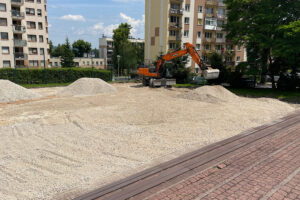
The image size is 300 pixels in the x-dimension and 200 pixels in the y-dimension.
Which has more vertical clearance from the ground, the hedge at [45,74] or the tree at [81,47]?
the tree at [81,47]

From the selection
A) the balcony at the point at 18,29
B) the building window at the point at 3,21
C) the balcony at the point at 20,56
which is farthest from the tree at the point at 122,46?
the building window at the point at 3,21

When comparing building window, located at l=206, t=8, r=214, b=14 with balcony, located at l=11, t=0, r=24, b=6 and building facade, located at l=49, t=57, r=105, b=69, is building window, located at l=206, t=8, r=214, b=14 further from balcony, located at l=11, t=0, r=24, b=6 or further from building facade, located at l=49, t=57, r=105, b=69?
building facade, located at l=49, t=57, r=105, b=69

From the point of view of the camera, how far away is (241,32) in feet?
83.0

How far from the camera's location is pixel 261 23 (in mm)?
23203

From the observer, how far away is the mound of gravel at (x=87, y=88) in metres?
21.8

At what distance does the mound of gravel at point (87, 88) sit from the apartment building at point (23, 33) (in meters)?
20.7

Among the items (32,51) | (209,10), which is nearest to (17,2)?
(32,51)

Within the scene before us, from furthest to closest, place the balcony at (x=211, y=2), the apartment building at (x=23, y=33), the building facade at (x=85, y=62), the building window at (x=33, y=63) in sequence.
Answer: the building facade at (x=85, y=62) < the balcony at (x=211, y=2) < the building window at (x=33, y=63) < the apartment building at (x=23, y=33)

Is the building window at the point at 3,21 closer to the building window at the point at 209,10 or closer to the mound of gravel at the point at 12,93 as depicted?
the mound of gravel at the point at 12,93

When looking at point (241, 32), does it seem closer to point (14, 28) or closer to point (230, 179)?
point (230, 179)

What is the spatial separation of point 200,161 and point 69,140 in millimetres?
5399

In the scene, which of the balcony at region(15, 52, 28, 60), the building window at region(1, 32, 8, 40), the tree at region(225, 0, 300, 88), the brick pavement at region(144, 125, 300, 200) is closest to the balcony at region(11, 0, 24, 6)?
the building window at region(1, 32, 8, 40)

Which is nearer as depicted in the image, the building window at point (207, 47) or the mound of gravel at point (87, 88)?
the mound of gravel at point (87, 88)

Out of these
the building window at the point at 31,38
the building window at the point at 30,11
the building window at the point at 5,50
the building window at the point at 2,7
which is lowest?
the building window at the point at 5,50
